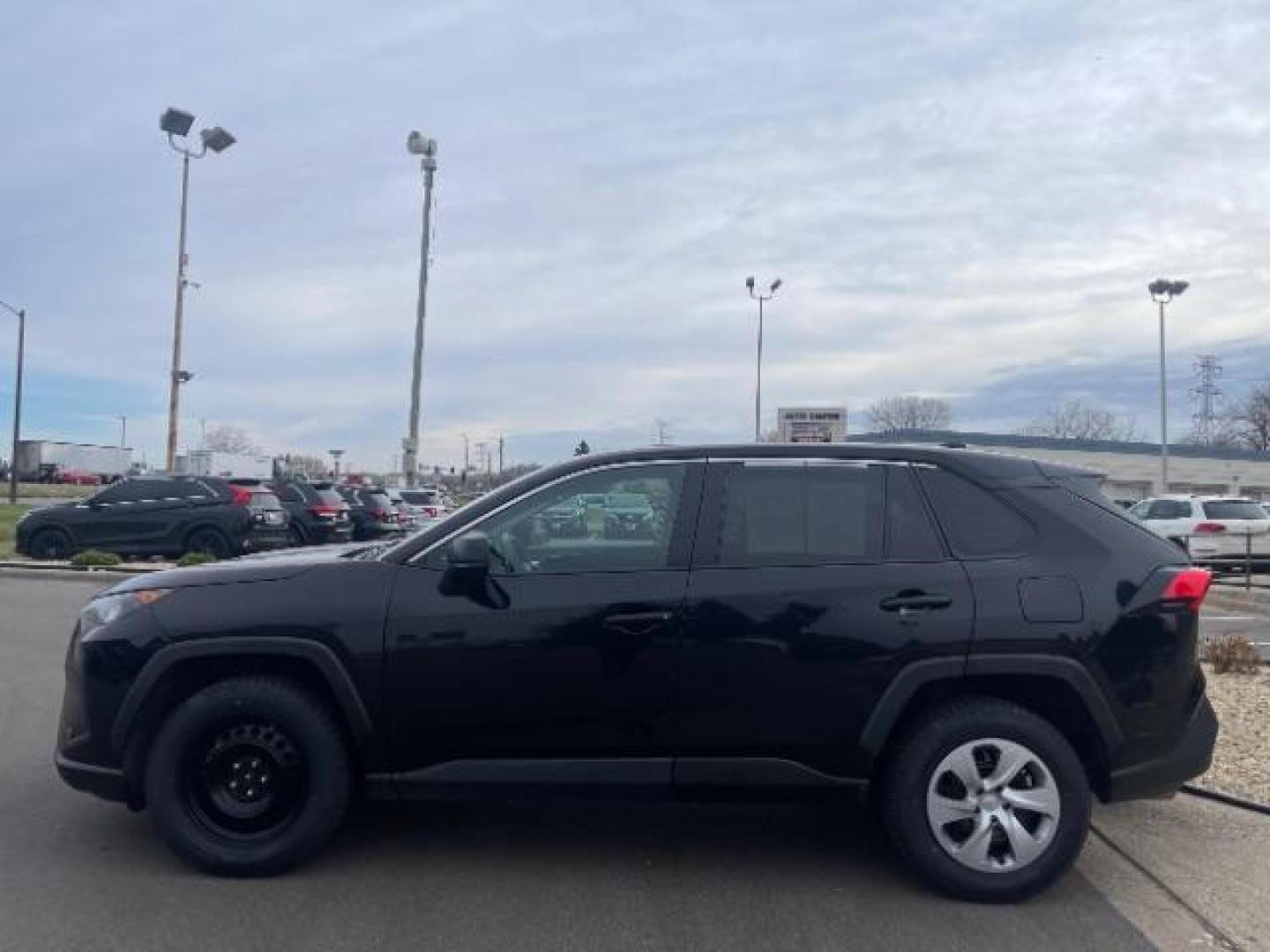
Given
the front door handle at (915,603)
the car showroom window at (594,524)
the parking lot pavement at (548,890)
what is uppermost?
the car showroom window at (594,524)

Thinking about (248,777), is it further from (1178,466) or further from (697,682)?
(1178,466)

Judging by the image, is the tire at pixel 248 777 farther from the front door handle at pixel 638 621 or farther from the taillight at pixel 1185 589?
the taillight at pixel 1185 589

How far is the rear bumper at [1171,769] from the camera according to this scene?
4.80 m

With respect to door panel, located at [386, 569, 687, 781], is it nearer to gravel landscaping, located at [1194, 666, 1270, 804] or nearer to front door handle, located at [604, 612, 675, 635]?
front door handle, located at [604, 612, 675, 635]

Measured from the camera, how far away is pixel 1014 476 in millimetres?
5098

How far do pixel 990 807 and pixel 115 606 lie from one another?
3680 mm

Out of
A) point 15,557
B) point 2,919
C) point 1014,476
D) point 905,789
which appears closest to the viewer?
point 2,919

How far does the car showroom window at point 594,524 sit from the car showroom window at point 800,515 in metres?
0.26

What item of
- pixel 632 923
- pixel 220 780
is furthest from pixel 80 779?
pixel 632 923

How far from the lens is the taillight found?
4848 mm

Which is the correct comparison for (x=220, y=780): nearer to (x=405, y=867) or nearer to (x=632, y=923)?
(x=405, y=867)

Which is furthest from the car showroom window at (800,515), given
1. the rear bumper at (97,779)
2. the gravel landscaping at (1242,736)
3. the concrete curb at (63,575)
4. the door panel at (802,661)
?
the concrete curb at (63,575)

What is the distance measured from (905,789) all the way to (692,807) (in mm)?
1534

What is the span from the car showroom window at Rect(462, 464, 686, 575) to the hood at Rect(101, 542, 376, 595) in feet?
2.45
